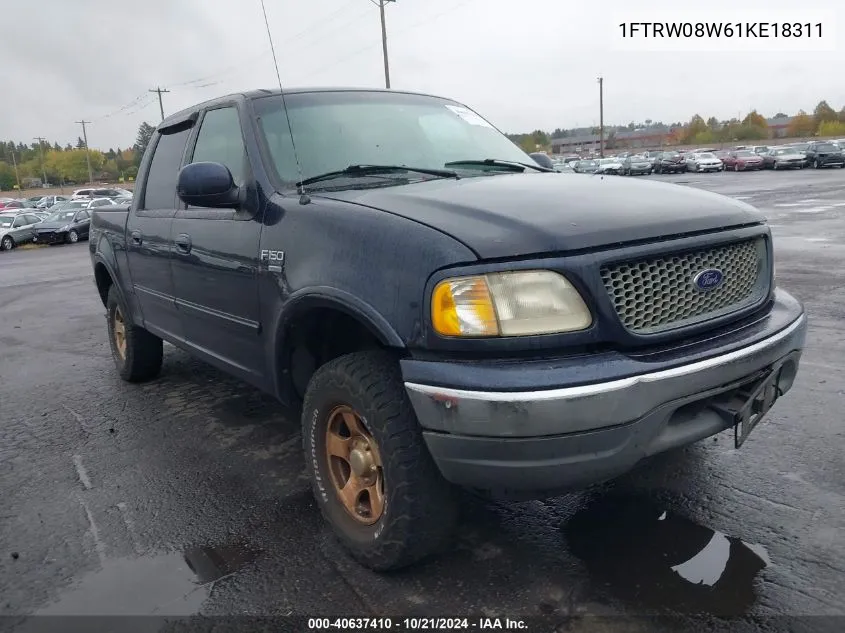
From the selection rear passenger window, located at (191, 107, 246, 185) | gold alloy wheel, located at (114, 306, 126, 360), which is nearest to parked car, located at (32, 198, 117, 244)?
gold alloy wheel, located at (114, 306, 126, 360)

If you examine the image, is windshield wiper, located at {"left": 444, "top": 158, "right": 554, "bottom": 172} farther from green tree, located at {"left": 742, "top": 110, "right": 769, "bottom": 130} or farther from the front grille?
green tree, located at {"left": 742, "top": 110, "right": 769, "bottom": 130}

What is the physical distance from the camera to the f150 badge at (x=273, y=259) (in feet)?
9.84

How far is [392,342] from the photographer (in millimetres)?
2420

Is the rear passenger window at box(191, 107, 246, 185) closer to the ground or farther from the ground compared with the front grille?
farther from the ground

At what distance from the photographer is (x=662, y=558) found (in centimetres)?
274

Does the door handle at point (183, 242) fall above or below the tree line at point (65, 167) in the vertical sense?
A: below

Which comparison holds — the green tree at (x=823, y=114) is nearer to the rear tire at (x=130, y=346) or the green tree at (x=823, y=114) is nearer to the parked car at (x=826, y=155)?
the parked car at (x=826, y=155)

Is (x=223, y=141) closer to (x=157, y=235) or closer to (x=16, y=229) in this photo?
(x=157, y=235)

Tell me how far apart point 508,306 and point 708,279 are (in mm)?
824

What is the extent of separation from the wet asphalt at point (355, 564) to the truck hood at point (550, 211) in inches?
48.7

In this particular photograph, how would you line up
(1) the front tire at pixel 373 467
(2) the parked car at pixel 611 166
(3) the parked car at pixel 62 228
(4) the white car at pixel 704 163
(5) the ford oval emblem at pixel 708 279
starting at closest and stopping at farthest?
(1) the front tire at pixel 373 467 → (5) the ford oval emblem at pixel 708 279 → (3) the parked car at pixel 62 228 → (4) the white car at pixel 704 163 → (2) the parked car at pixel 611 166

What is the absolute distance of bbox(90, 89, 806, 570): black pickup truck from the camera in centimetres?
224

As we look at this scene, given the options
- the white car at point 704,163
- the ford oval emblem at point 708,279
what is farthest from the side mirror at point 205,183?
the white car at point 704,163

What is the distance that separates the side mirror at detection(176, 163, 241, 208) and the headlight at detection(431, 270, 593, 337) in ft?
4.59
